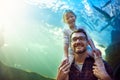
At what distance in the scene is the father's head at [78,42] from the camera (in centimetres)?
325

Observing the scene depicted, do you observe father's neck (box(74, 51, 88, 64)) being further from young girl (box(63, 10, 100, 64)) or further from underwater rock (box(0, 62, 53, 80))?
underwater rock (box(0, 62, 53, 80))

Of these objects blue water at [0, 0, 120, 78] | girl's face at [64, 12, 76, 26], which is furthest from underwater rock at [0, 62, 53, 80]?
girl's face at [64, 12, 76, 26]

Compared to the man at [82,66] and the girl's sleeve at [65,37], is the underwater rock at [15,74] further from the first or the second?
the girl's sleeve at [65,37]

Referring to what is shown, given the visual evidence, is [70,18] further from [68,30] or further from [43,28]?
[43,28]

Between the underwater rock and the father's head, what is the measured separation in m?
0.37

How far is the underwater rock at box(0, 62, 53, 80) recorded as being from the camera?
3264mm

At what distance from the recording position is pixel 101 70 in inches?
127

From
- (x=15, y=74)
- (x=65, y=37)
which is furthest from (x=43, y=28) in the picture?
(x=15, y=74)

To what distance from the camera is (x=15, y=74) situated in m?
3.27

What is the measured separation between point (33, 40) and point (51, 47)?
0.18 meters

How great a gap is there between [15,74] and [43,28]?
0.49 meters

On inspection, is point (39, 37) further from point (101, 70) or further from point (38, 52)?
point (101, 70)

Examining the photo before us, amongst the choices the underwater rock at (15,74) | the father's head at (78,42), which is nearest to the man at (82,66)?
the father's head at (78,42)

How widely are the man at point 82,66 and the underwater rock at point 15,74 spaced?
0.20 m
